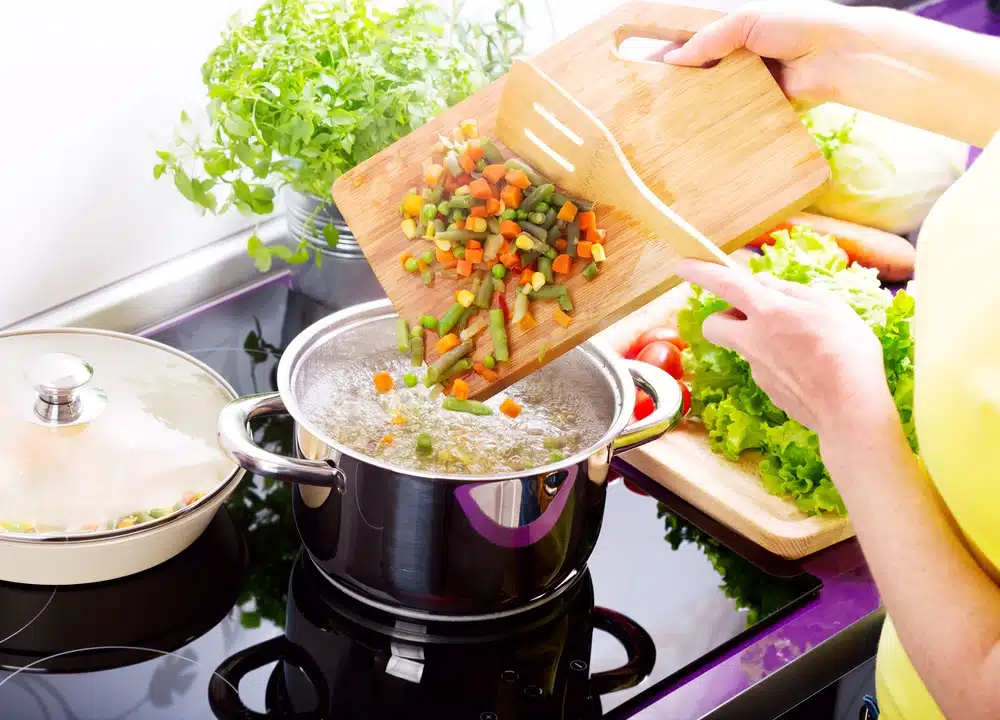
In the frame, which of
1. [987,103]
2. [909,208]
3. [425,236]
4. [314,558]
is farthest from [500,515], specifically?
[909,208]

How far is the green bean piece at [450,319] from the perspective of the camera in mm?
1167

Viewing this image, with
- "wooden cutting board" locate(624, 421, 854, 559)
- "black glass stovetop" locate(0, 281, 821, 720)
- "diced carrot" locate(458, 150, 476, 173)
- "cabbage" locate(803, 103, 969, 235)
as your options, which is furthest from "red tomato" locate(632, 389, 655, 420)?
"cabbage" locate(803, 103, 969, 235)

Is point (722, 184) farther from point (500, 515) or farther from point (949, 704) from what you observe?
point (949, 704)

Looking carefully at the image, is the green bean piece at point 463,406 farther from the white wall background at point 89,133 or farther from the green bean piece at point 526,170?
the white wall background at point 89,133

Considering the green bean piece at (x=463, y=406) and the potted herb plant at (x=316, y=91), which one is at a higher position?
the potted herb plant at (x=316, y=91)

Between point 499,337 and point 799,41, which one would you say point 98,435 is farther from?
point 799,41

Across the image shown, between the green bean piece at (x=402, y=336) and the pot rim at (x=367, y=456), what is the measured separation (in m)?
0.06

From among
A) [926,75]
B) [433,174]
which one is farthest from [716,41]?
[433,174]

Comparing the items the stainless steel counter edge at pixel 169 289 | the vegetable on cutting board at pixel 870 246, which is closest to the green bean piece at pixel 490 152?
the stainless steel counter edge at pixel 169 289

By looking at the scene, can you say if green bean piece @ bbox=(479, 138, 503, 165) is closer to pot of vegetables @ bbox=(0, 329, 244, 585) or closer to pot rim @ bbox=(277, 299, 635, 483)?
pot rim @ bbox=(277, 299, 635, 483)

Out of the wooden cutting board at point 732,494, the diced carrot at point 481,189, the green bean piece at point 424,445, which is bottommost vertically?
the wooden cutting board at point 732,494

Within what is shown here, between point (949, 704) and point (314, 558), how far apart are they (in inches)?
24.1

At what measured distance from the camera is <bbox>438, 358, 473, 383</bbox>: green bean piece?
115cm

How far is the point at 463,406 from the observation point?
45.1 inches
